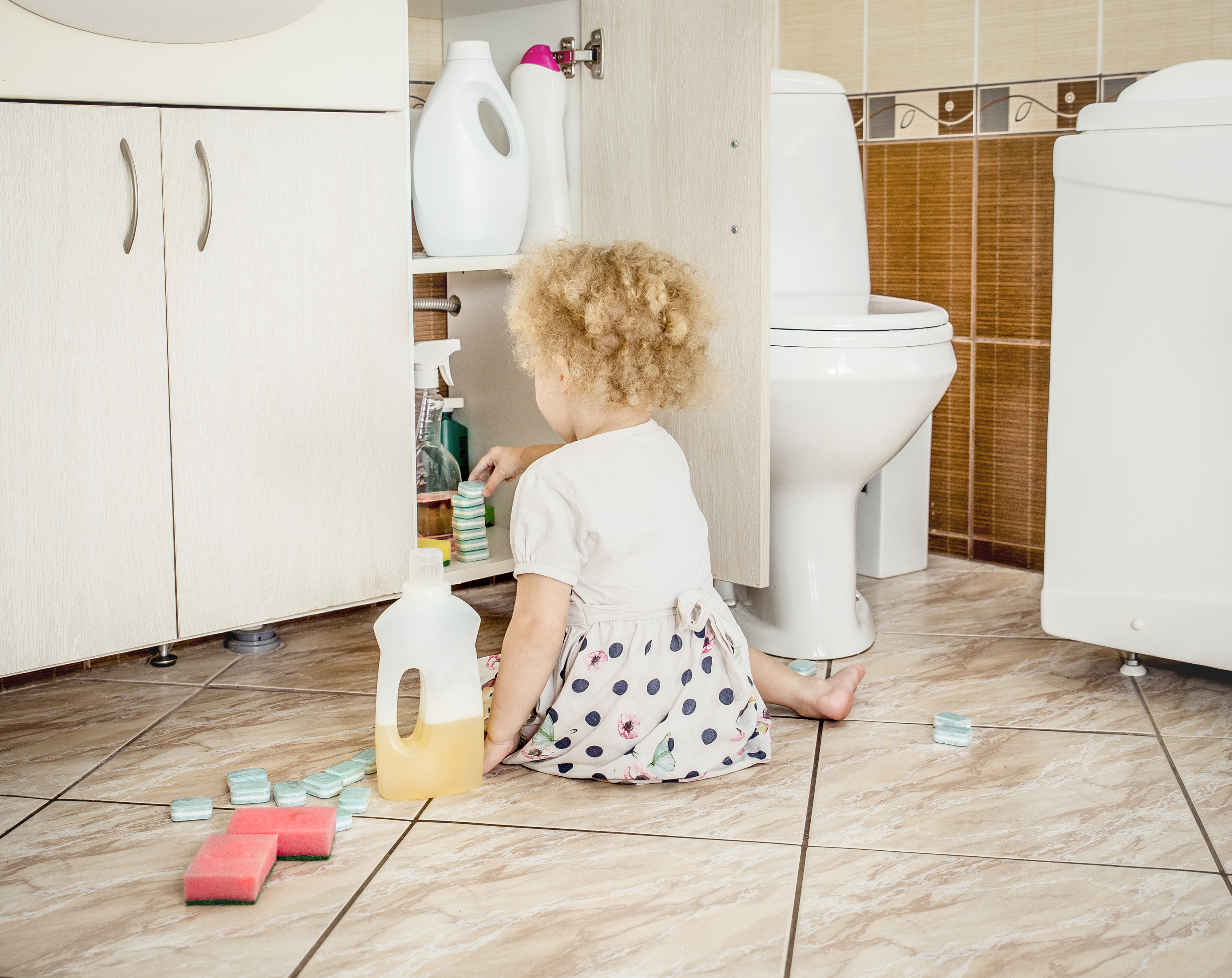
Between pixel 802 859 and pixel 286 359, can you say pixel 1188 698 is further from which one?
pixel 286 359

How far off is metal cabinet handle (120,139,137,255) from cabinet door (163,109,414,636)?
0.13 feet

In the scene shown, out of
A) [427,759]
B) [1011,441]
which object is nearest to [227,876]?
[427,759]

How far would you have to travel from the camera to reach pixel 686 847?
3.71ft

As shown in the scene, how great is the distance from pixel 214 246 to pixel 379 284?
209 millimetres

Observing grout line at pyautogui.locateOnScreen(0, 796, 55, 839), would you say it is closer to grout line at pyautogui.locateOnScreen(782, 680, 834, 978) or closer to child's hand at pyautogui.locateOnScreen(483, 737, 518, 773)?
child's hand at pyautogui.locateOnScreen(483, 737, 518, 773)

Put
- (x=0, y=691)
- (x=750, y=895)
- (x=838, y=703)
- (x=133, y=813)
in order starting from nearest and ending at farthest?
(x=750, y=895) < (x=133, y=813) < (x=838, y=703) < (x=0, y=691)

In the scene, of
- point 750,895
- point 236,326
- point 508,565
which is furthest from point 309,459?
point 750,895

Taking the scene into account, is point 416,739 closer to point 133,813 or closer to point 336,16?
point 133,813

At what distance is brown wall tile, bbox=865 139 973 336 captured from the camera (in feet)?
6.79

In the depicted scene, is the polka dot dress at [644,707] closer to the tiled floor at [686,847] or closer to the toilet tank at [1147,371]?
the tiled floor at [686,847]

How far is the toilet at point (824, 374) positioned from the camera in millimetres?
1541

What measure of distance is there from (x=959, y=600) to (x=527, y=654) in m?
0.91

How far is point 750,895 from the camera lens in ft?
3.42

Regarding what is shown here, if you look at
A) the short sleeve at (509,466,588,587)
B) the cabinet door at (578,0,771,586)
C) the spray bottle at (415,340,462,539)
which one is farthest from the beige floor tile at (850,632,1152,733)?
the spray bottle at (415,340,462,539)
